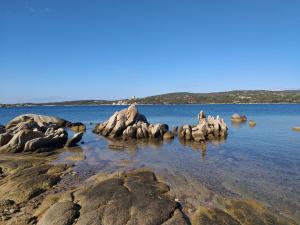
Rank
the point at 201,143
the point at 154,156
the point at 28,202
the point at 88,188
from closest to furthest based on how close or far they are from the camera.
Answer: the point at 28,202 < the point at 88,188 < the point at 154,156 < the point at 201,143

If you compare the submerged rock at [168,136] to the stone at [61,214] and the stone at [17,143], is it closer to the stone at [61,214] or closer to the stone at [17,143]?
the stone at [17,143]

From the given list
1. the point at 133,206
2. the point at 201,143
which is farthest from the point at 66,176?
the point at 201,143

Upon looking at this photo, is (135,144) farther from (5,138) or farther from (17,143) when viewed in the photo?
(5,138)

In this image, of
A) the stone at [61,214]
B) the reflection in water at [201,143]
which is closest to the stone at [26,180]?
the stone at [61,214]

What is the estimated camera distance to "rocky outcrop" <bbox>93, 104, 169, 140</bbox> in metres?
43.8

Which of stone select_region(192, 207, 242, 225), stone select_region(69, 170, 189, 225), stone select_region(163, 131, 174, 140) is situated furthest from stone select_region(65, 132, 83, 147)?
stone select_region(192, 207, 242, 225)

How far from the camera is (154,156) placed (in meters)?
29.7

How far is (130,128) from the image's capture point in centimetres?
4416

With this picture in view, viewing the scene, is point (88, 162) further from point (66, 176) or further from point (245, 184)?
point (245, 184)

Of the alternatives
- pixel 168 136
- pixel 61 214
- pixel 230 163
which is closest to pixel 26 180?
pixel 61 214

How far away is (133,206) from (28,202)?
228 inches

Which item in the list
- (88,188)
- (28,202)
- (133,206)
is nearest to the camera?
(133,206)

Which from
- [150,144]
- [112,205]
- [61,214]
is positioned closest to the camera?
[61,214]

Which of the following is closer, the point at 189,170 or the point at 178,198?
the point at 178,198
